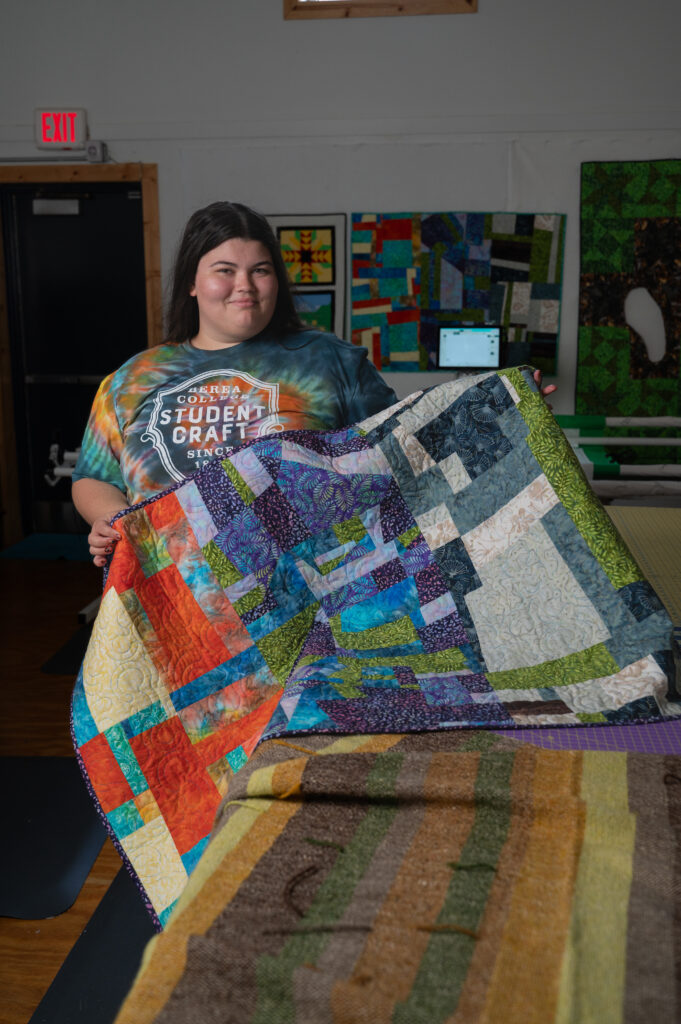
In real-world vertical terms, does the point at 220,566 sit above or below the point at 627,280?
below

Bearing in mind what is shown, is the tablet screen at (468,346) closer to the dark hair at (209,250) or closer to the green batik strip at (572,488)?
the dark hair at (209,250)

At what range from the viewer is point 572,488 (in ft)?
5.24

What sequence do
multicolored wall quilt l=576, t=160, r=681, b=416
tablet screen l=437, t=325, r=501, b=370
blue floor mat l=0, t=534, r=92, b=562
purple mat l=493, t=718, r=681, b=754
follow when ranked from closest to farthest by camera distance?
purple mat l=493, t=718, r=681, b=754 → tablet screen l=437, t=325, r=501, b=370 → multicolored wall quilt l=576, t=160, r=681, b=416 → blue floor mat l=0, t=534, r=92, b=562

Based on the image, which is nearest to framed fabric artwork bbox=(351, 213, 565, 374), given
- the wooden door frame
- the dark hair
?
the wooden door frame

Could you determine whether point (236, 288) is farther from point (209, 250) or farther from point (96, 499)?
point (96, 499)

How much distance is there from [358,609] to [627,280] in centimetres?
336

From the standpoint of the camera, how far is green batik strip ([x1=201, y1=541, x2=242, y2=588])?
1553 mm

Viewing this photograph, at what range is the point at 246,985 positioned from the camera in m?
0.78

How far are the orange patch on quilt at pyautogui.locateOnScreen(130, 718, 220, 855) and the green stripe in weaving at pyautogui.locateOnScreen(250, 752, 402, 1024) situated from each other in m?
0.41

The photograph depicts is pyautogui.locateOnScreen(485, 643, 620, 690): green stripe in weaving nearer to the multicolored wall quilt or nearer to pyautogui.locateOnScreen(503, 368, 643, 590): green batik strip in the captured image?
pyautogui.locateOnScreen(503, 368, 643, 590): green batik strip

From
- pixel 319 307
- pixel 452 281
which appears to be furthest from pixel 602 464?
pixel 319 307

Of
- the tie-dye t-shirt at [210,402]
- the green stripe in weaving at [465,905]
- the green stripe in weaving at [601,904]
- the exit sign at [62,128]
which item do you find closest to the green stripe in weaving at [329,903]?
the green stripe in weaving at [465,905]

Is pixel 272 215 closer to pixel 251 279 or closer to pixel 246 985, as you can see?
pixel 251 279

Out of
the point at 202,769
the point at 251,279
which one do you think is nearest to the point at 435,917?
the point at 202,769
